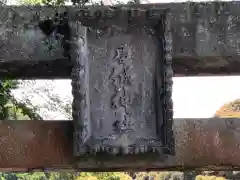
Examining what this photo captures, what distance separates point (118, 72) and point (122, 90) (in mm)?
70

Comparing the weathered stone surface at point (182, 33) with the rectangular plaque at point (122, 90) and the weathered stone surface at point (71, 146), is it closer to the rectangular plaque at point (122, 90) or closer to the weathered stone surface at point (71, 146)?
the rectangular plaque at point (122, 90)

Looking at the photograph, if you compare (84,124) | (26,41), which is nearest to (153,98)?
(84,124)

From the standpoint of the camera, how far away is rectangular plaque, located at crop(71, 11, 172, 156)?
155cm

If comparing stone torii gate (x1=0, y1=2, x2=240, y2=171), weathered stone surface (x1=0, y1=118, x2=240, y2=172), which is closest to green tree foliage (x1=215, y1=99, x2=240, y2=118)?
weathered stone surface (x1=0, y1=118, x2=240, y2=172)

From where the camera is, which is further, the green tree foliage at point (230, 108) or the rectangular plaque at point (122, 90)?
the green tree foliage at point (230, 108)

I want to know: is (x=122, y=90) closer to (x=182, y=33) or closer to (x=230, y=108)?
(x=182, y=33)

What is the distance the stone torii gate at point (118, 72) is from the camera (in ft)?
5.10

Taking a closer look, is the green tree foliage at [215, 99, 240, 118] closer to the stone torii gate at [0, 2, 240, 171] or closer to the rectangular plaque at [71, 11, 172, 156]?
the stone torii gate at [0, 2, 240, 171]

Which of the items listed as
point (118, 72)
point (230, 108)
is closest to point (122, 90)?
point (118, 72)

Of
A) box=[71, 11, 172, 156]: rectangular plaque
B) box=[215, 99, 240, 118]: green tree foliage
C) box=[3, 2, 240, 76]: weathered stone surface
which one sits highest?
box=[3, 2, 240, 76]: weathered stone surface

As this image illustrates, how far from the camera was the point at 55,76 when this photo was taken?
1756 millimetres

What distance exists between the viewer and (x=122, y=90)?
1.61 meters

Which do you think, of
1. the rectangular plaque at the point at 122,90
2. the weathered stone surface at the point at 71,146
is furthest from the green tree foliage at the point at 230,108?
the rectangular plaque at the point at 122,90

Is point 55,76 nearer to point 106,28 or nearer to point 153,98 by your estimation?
point 106,28
